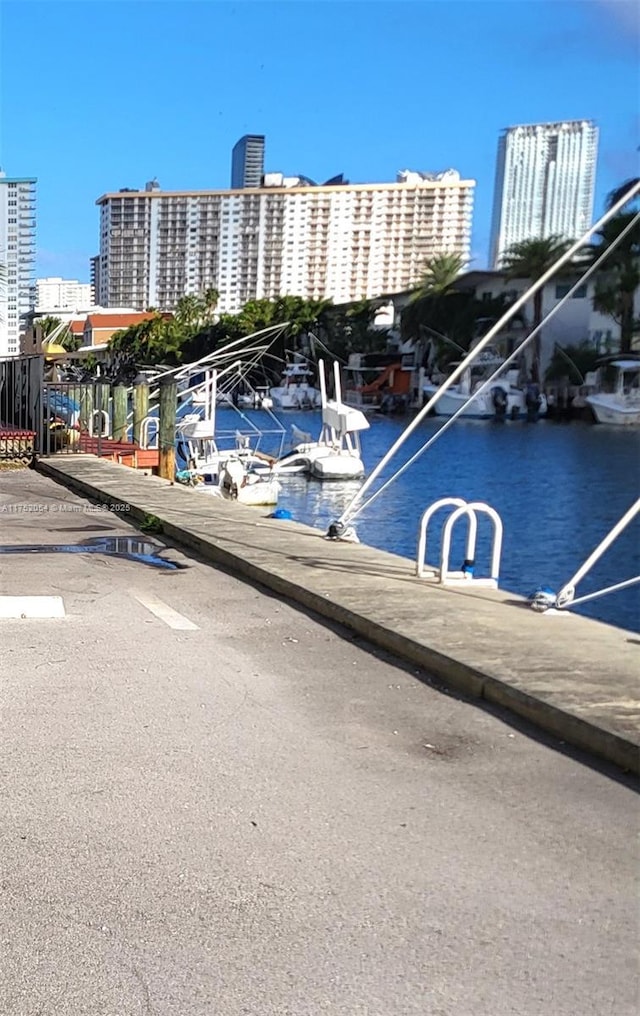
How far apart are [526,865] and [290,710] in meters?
2.24

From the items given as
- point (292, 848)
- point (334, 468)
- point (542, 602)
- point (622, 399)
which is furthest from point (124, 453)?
point (622, 399)

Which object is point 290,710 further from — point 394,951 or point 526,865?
point 394,951

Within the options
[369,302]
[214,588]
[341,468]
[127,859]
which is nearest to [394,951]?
[127,859]

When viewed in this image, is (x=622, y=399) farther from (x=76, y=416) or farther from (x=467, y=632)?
(x=467, y=632)

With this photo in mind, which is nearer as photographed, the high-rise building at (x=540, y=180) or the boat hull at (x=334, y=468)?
the boat hull at (x=334, y=468)

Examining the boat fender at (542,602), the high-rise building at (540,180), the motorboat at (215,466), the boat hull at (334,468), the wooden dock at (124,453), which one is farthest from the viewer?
the high-rise building at (540,180)

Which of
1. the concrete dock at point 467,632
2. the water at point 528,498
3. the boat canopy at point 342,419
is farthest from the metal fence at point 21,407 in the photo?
the boat canopy at point 342,419

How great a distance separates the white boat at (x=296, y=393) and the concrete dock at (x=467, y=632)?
100 m

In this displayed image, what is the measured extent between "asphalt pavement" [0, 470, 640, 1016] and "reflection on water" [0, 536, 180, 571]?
444 cm

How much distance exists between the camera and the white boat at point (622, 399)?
81375 mm

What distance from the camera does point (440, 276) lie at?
112500 mm

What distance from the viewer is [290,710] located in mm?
6234

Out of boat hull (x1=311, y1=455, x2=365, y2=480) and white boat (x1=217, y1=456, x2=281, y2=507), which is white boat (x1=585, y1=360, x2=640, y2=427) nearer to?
boat hull (x1=311, y1=455, x2=365, y2=480)

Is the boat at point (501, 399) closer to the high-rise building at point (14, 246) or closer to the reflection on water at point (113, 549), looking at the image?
the high-rise building at point (14, 246)
